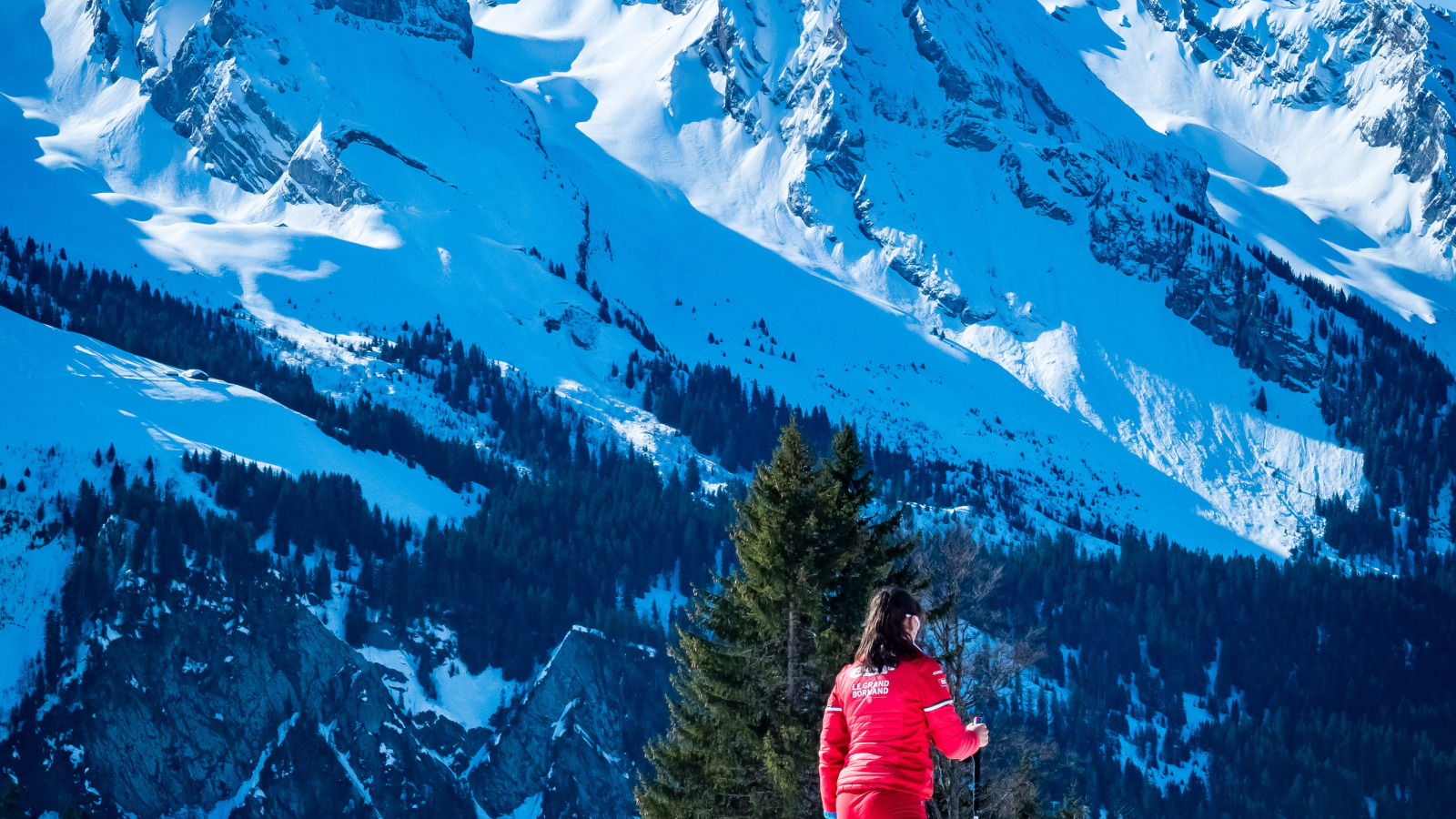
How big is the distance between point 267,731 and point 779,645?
111m

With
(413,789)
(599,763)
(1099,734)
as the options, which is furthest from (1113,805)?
(413,789)

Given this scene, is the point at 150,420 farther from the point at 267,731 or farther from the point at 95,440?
the point at 267,731

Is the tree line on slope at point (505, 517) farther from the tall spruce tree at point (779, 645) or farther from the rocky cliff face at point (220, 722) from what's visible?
the tall spruce tree at point (779, 645)

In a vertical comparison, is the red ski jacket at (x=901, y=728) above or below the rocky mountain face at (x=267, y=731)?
above

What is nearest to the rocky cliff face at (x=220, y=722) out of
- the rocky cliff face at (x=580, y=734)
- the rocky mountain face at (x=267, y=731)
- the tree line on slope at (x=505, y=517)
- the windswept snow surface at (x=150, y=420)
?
the rocky mountain face at (x=267, y=731)

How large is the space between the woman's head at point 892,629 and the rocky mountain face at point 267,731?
116 m

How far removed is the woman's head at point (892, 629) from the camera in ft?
37.8

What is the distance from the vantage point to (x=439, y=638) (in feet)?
459

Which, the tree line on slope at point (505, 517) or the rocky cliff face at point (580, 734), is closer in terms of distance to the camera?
the rocky cliff face at point (580, 734)

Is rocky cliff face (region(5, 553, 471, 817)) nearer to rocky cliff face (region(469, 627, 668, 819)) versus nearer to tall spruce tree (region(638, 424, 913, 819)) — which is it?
rocky cliff face (region(469, 627, 668, 819))

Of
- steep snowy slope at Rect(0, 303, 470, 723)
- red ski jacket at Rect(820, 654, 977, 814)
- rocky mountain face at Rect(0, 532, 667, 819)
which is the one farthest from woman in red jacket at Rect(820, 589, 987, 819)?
steep snowy slope at Rect(0, 303, 470, 723)

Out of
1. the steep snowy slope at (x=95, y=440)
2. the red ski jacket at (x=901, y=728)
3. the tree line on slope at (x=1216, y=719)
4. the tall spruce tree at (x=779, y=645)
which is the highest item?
the red ski jacket at (x=901, y=728)

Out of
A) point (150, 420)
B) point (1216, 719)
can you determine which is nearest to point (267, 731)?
point (150, 420)

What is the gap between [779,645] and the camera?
944 inches
